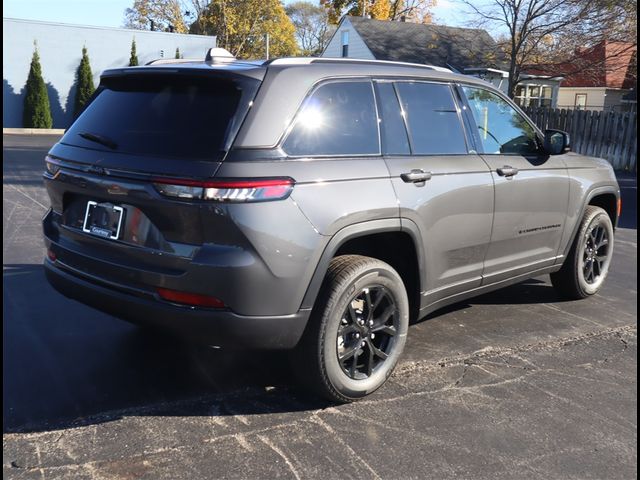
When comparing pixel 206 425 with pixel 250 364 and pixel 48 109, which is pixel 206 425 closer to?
pixel 250 364

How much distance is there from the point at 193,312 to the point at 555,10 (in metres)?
25.0

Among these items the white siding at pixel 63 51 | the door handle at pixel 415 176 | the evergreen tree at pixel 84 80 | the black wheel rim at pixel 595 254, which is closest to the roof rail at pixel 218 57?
the door handle at pixel 415 176

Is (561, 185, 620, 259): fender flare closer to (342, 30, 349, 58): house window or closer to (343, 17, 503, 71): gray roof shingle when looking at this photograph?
(343, 17, 503, 71): gray roof shingle

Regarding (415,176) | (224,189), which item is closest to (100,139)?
(224,189)

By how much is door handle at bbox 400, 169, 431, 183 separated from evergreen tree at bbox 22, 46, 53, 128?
24778mm

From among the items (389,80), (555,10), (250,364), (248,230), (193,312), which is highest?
(555,10)

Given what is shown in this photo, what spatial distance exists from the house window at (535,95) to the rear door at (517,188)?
3176 cm

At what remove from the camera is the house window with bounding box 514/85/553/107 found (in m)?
35.1

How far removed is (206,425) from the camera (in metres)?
3.38

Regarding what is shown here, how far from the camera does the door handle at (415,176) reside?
150 inches

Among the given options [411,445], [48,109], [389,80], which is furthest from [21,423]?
[48,109]

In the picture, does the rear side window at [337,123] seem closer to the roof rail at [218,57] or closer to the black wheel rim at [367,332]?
the roof rail at [218,57]

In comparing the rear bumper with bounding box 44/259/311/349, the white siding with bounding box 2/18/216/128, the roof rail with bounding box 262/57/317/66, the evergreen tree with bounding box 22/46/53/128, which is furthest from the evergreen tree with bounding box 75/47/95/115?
the rear bumper with bounding box 44/259/311/349

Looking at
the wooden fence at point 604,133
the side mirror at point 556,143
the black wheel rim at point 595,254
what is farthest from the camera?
the wooden fence at point 604,133
